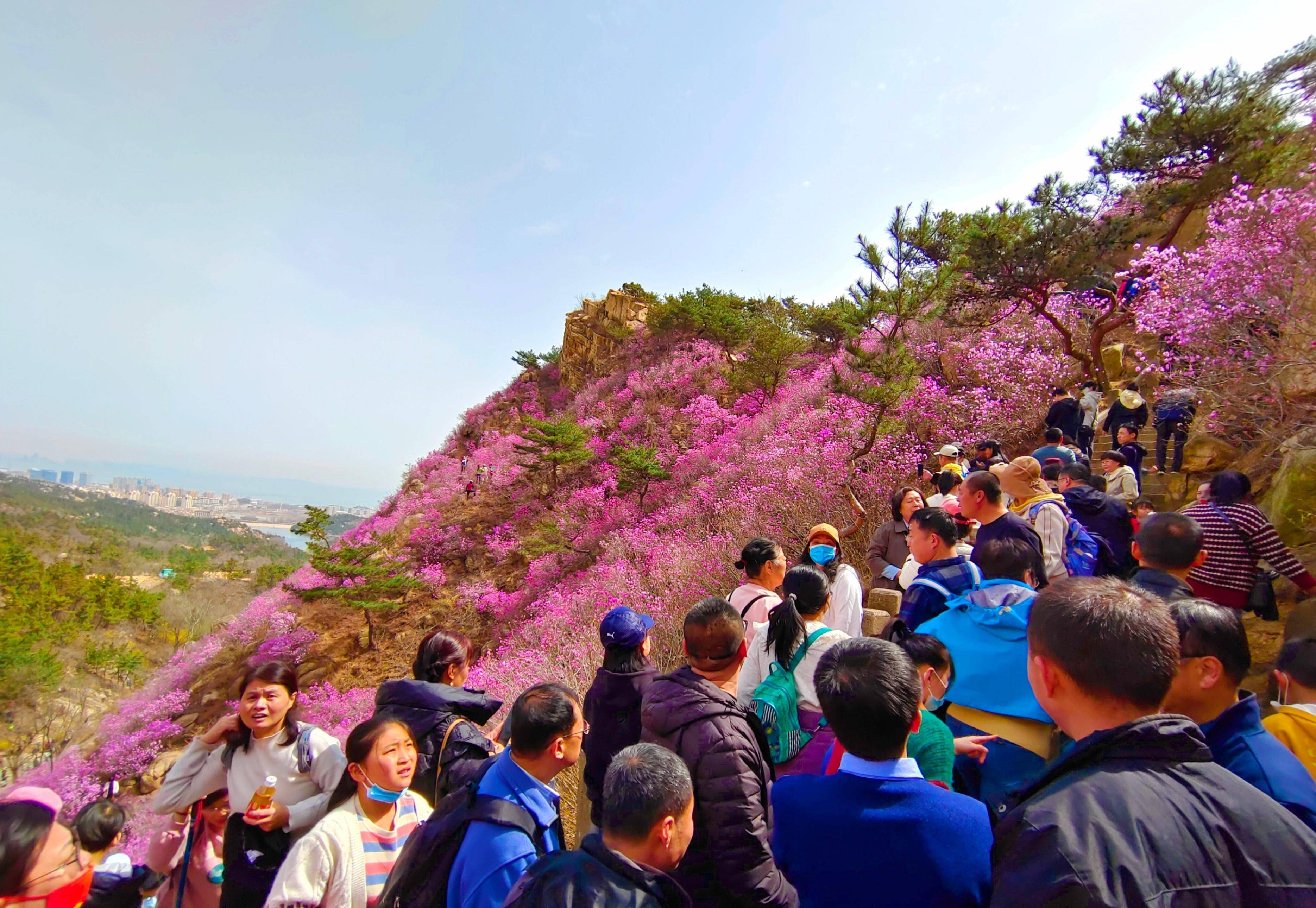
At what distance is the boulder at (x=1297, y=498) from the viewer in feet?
15.2

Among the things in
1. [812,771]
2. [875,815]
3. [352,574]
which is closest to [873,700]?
[875,815]

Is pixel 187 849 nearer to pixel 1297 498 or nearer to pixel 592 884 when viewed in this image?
pixel 592 884

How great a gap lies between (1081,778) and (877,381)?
27.4ft

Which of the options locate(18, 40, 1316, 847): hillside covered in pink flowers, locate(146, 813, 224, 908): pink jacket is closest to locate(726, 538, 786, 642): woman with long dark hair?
locate(146, 813, 224, 908): pink jacket

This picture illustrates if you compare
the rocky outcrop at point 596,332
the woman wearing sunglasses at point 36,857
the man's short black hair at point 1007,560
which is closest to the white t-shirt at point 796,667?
the man's short black hair at point 1007,560

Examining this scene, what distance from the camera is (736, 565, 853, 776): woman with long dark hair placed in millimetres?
2033

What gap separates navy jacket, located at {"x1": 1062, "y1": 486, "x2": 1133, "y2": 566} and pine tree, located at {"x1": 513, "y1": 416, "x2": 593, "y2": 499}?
1079cm

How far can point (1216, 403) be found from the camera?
6109 millimetres

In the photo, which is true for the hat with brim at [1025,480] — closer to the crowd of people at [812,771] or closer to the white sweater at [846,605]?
the crowd of people at [812,771]

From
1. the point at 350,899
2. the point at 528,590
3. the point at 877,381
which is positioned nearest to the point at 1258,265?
the point at 877,381

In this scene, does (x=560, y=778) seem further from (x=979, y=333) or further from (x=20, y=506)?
(x=20, y=506)

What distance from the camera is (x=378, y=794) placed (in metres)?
1.85

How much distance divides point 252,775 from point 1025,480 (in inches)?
172

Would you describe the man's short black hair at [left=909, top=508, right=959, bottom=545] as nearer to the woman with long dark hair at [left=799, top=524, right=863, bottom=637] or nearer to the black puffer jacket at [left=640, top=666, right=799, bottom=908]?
the woman with long dark hair at [left=799, top=524, right=863, bottom=637]
